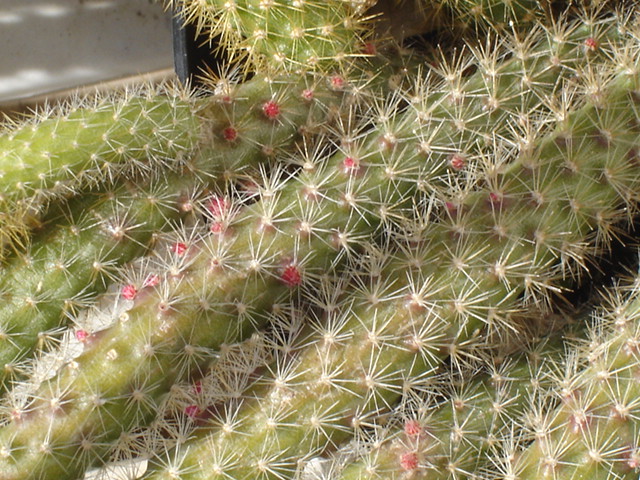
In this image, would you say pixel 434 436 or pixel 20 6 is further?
pixel 20 6

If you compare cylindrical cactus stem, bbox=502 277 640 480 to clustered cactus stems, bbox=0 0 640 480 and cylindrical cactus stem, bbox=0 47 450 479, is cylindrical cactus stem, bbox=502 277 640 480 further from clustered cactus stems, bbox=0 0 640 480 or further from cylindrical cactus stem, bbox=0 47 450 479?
cylindrical cactus stem, bbox=0 47 450 479

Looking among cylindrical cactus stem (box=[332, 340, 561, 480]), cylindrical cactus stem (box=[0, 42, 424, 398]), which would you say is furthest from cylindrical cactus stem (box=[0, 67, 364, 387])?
cylindrical cactus stem (box=[332, 340, 561, 480])

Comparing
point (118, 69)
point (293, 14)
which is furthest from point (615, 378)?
point (118, 69)

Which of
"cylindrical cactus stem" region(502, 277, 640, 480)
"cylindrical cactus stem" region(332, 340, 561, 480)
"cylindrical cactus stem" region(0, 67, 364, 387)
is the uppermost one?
"cylindrical cactus stem" region(0, 67, 364, 387)

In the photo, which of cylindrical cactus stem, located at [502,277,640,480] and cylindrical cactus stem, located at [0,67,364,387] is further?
cylindrical cactus stem, located at [0,67,364,387]

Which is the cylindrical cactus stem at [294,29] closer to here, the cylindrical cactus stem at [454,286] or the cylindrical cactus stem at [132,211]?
the cylindrical cactus stem at [132,211]

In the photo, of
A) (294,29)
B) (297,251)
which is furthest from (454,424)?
(294,29)

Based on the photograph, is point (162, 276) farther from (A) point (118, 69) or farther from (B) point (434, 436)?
(A) point (118, 69)
